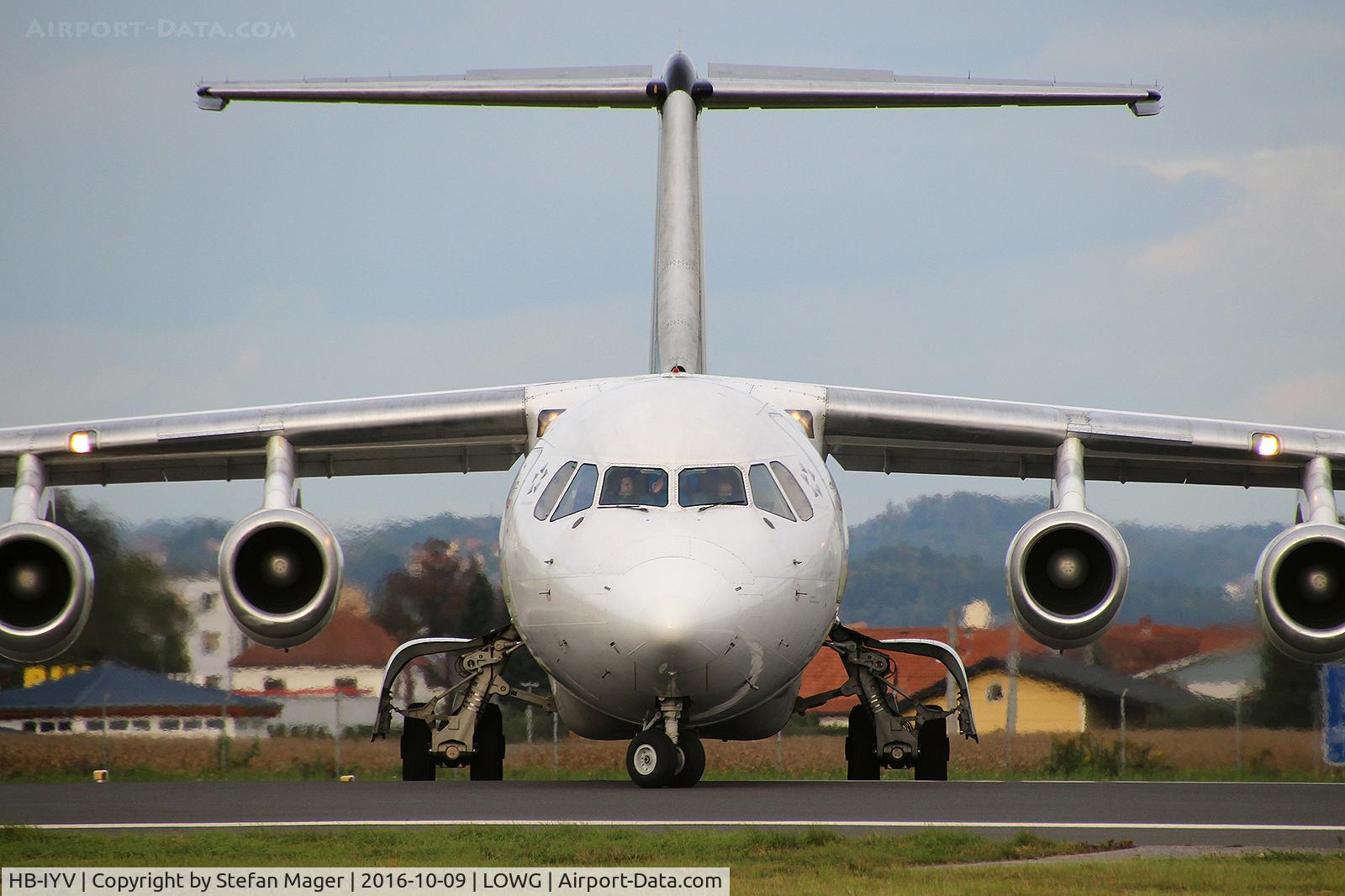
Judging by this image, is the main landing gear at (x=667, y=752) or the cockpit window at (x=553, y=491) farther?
the cockpit window at (x=553, y=491)

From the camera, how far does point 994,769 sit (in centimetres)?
1914

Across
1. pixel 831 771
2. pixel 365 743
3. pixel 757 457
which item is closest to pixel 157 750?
pixel 365 743

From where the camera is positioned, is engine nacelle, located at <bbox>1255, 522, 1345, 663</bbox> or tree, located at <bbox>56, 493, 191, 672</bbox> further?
tree, located at <bbox>56, 493, 191, 672</bbox>

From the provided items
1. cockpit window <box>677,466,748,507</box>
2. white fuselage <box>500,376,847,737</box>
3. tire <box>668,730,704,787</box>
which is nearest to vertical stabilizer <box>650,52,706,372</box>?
white fuselage <box>500,376,847,737</box>

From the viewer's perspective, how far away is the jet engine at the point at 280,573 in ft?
43.0

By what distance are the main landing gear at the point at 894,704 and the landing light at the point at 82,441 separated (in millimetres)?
6152

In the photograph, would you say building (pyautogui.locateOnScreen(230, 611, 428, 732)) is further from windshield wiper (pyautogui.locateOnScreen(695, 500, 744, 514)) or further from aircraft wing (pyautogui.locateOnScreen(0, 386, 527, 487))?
windshield wiper (pyautogui.locateOnScreen(695, 500, 744, 514))

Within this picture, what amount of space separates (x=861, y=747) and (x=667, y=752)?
464 cm

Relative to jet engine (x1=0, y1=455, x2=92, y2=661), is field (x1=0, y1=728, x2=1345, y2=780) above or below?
below

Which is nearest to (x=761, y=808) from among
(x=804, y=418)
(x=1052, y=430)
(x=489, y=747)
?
(x=804, y=418)

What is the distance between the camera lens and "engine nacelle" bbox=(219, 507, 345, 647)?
1310 cm

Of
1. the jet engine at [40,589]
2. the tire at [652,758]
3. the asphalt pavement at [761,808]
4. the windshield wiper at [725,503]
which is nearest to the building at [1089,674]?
the asphalt pavement at [761,808]

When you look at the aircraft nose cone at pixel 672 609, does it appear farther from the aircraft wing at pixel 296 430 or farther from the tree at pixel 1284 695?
the tree at pixel 1284 695

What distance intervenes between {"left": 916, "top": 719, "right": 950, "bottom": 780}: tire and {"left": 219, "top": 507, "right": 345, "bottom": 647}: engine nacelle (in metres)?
4.89
